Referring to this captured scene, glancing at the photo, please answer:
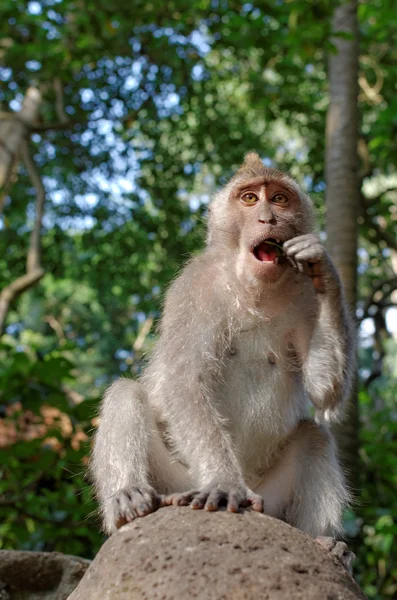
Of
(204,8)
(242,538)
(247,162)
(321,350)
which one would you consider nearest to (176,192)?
(204,8)

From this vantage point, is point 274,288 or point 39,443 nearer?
point 274,288

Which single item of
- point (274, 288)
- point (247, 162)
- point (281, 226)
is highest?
point (247, 162)

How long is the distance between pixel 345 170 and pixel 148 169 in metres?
6.43

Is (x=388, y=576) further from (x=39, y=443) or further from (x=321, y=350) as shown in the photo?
(x=321, y=350)

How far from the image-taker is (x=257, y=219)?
14.2 feet

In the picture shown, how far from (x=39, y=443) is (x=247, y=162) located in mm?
3292

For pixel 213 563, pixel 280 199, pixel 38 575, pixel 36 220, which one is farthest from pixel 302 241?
pixel 36 220

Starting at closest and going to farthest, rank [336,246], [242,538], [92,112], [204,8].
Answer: [242,538] < [336,246] < [204,8] < [92,112]

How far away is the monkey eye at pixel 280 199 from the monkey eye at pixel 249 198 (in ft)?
0.38

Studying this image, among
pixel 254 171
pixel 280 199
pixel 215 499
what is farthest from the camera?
pixel 254 171

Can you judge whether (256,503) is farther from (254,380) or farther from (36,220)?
(36,220)

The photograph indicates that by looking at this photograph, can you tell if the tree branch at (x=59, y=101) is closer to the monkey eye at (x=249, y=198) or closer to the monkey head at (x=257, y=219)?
the monkey head at (x=257, y=219)

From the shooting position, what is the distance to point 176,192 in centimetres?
1326

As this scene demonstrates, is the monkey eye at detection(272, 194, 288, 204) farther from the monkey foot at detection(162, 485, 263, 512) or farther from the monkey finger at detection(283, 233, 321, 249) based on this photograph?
the monkey foot at detection(162, 485, 263, 512)
